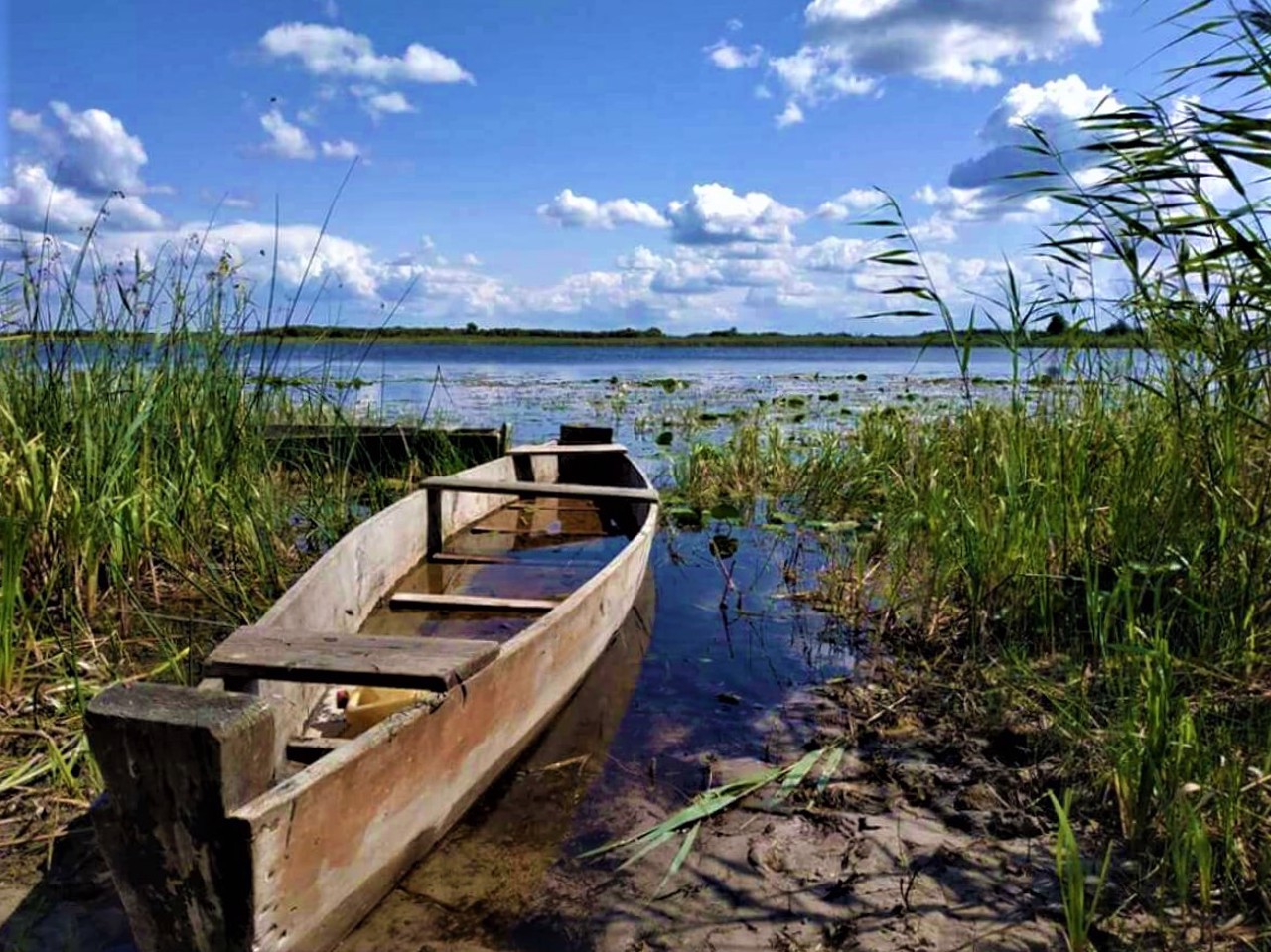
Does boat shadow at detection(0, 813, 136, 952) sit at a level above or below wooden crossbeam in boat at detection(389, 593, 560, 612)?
below

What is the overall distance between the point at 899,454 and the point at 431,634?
3943 mm

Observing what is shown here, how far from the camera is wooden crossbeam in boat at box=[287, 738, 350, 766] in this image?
2684 millimetres

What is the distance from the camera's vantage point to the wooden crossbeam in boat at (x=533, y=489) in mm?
5656

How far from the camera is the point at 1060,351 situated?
418 cm

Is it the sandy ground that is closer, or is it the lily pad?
the sandy ground

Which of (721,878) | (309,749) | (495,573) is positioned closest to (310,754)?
(309,749)

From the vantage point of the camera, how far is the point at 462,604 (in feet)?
14.8

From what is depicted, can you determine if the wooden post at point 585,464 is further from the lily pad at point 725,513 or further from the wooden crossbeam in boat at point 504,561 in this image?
the wooden crossbeam in boat at point 504,561

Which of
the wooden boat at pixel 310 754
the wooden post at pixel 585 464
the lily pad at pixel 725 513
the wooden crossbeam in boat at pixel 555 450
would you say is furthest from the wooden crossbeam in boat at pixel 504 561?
the wooden post at pixel 585 464

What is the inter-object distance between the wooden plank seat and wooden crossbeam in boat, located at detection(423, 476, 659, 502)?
2.96 metres

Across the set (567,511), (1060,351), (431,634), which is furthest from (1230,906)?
(567,511)

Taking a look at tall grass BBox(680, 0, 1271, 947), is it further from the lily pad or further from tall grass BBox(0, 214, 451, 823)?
tall grass BBox(0, 214, 451, 823)

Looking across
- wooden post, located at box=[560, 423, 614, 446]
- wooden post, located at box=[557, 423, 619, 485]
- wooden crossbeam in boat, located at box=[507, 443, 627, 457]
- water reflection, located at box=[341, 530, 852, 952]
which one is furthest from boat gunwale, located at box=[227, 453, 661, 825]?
wooden post, located at box=[560, 423, 614, 446]

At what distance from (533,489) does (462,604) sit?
1414 millimetres
